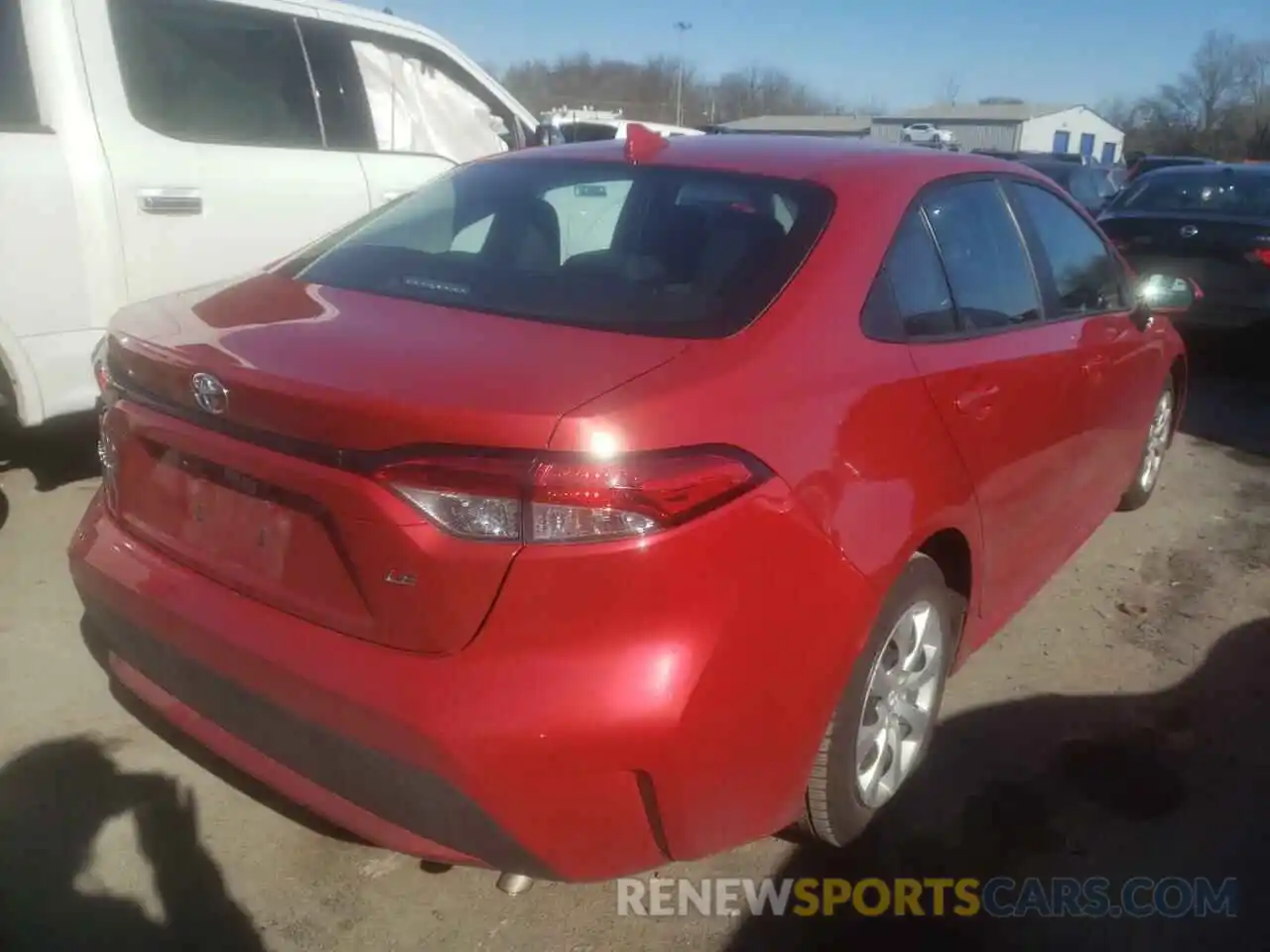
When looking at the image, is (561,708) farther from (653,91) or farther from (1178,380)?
(653,91)

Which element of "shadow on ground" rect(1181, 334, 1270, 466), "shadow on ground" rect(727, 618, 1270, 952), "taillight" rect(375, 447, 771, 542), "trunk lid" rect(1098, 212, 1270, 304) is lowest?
"shadow on ground" rect(1181, 334, 1270, 466)

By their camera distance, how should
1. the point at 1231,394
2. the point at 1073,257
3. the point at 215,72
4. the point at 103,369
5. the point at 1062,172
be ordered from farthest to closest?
the point at 1062,172 < the point at 1231,394 < the point at 215,72 < the point at 1073,257 < the point at 103,369

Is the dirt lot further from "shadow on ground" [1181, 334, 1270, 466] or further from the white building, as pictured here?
the white building

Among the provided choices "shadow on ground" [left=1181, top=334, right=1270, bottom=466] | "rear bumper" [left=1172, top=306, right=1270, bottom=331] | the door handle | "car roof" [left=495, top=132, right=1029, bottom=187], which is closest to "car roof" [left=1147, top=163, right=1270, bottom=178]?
"shadow on ground" [left=1181, top=334, right=1270, bottom=466]

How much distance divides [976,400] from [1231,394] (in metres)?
6.09

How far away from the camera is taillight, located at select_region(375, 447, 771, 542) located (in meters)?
1.84

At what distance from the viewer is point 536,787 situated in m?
1.92

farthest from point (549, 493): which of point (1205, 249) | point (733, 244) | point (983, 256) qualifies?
point (1205, 249)

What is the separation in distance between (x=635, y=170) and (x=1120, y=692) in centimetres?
220

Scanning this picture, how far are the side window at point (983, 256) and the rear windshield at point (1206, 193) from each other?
6.15 m

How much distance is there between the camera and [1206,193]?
8867mm

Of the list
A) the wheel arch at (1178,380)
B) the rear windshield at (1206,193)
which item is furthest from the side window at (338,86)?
the rear windshield at (1206,193)

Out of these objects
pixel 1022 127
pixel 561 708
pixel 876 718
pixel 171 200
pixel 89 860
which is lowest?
pixel 1022 127

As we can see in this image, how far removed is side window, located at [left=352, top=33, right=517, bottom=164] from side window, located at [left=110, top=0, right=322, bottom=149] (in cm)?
44
